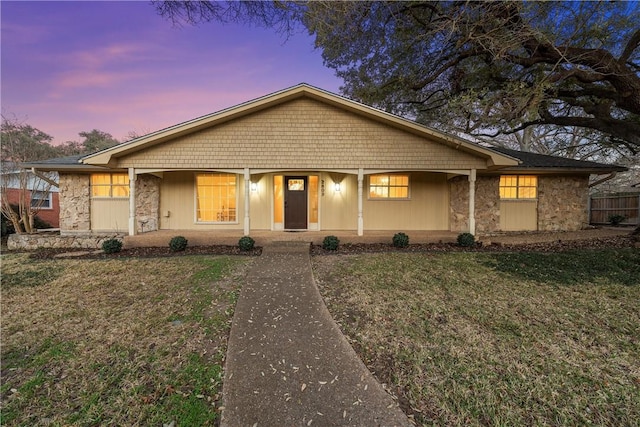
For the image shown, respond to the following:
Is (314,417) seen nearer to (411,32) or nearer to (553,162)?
(411,32)

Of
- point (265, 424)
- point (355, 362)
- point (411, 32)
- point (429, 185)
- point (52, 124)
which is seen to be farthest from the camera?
point (52, 124)

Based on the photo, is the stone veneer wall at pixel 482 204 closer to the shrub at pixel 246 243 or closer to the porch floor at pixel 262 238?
the porch floor at pixel 262 238

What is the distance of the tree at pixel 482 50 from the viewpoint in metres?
6.17

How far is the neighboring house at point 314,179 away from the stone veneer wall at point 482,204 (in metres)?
0.04

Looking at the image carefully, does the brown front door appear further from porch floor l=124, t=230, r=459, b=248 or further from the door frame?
Result: porch floor l=124, t=230, r=459, b=248

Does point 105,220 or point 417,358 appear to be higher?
point 105,220

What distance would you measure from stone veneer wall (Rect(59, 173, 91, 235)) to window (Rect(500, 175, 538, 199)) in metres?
15.0

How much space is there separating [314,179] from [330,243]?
10.1ft

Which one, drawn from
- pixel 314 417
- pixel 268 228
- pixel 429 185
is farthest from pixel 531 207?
pixel 314 417

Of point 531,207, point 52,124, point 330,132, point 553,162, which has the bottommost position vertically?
point 531,207

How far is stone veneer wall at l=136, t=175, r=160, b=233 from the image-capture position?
9562mm

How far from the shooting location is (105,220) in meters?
9.89

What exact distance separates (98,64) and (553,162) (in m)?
18.1

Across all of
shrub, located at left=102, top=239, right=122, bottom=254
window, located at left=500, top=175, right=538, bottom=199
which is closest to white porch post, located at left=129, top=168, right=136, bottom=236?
shrub, located at left=102, top=239, right=122, bottom=254
